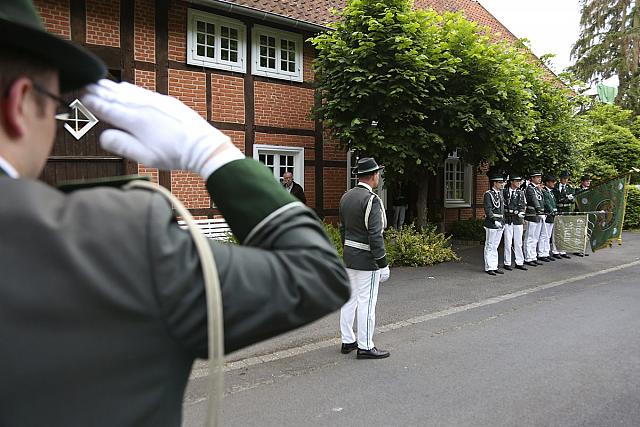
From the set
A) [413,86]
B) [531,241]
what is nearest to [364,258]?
[413,86]

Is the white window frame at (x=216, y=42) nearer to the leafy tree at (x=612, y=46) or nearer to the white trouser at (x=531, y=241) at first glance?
the white trouser at (x=531, y=241)

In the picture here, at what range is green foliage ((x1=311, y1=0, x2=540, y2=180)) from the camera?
9516 mm

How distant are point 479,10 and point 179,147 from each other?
2154cm

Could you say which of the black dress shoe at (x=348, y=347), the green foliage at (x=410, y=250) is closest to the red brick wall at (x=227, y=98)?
the green foliage at (x=410, y=250)

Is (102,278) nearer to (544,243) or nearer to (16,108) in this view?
(16,108)

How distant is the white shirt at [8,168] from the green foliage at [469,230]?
15.2m

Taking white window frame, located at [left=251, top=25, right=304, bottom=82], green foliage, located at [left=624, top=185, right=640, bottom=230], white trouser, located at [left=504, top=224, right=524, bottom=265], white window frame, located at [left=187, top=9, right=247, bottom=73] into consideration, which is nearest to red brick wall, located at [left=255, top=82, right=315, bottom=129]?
white window frame, located at [left=251, top=25, right=304, bottom=82]

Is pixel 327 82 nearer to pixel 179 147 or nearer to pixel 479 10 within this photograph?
pixel 179 147

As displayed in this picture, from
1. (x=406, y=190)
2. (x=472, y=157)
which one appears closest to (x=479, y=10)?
(x=406, y=190)

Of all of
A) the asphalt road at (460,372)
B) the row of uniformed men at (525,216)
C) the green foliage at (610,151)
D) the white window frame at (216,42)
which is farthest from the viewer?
the green foliage at (610,151)

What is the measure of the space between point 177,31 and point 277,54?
7.65 feet

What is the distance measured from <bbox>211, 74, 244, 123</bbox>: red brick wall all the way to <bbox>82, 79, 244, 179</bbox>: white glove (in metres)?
9.88

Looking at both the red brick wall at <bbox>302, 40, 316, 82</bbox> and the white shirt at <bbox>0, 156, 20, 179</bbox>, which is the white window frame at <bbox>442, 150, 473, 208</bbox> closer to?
the red brick wall at <bbox>302, 40, 316, 82</bbox>

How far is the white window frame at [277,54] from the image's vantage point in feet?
36.8
